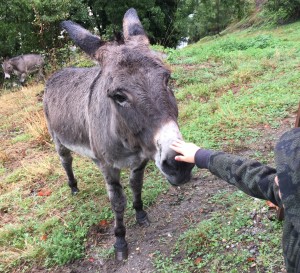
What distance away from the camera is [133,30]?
3008mm

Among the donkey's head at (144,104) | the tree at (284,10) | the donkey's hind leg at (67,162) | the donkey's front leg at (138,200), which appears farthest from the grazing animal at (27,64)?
the tree at (284,10)

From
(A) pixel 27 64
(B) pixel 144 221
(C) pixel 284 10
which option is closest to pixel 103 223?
(B) pixel 144 221

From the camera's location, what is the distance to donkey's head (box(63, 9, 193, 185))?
2123 millimetres

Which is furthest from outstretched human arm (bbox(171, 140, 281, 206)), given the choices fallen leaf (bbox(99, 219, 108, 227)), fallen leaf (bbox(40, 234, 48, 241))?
fallen leaf (bbox(40, 234, 48, 241))

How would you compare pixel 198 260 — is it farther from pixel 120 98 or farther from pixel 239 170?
pixel 120 98

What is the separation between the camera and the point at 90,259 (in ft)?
11.4

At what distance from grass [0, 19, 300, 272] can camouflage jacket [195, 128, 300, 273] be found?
1.19 m

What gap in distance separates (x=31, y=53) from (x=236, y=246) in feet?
40.8

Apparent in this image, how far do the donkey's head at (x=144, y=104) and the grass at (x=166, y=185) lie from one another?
116 centimetres

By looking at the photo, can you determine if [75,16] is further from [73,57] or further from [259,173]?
[259,173]

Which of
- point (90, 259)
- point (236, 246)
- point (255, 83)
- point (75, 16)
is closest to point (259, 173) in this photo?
point (236, 246)

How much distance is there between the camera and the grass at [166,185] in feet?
10.0

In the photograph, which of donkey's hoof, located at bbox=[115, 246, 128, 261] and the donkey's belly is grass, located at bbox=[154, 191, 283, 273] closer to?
donkey's hoof, located at bbox=[115, 246, 128, 261]

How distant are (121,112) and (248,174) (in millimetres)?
971
